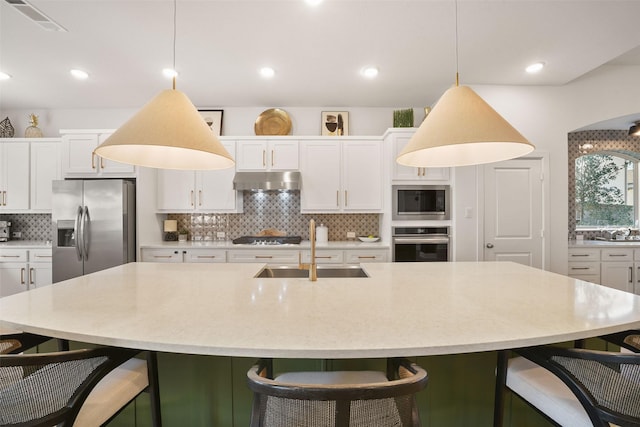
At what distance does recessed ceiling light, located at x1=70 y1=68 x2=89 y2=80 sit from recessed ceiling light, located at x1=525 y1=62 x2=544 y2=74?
4.55 metres

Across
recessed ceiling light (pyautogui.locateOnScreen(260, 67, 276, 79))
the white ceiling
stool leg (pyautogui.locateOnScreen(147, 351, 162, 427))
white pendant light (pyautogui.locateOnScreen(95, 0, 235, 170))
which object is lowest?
stool leg (pyautogui.locateOnScreen(147, 351, 162, 427))

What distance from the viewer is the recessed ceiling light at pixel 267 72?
3139mm

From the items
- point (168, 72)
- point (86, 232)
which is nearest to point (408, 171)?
point (168, 72)

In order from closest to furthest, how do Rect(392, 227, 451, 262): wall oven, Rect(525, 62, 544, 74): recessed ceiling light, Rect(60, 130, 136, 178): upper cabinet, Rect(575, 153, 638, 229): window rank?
Rect(525, 62, 544, 74): recessed ceiling light < Rect(392, 227, 451, 262): wall oven < Rect(60, 130, 136, 178): upper cabinet < Rect(575, 153, 638, 229): window

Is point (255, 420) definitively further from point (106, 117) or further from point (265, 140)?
point (106, 117)

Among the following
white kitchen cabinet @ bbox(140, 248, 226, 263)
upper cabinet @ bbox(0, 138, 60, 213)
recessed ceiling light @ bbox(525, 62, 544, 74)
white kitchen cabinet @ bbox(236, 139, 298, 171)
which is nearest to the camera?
recessed ceiling light @ bbox(525, 62, 544, 74)

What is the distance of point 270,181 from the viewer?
383 cm

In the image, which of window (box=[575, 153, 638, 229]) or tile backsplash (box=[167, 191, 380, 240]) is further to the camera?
window (box=[575, 153, 638, 229])

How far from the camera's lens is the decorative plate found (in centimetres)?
415

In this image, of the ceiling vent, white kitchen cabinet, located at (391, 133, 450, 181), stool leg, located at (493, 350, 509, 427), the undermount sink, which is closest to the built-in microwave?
white kitchen cabinet, located at (391, 133, 450, 181)

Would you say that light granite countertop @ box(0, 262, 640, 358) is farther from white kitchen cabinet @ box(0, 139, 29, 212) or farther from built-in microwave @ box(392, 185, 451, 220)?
white kitchen cabinet @ box(0, 139, 29, 212)

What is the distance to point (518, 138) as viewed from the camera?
1.29m

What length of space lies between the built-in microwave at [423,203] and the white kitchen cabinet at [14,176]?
4756 mm

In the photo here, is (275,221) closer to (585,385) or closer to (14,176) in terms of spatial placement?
(14,176)
